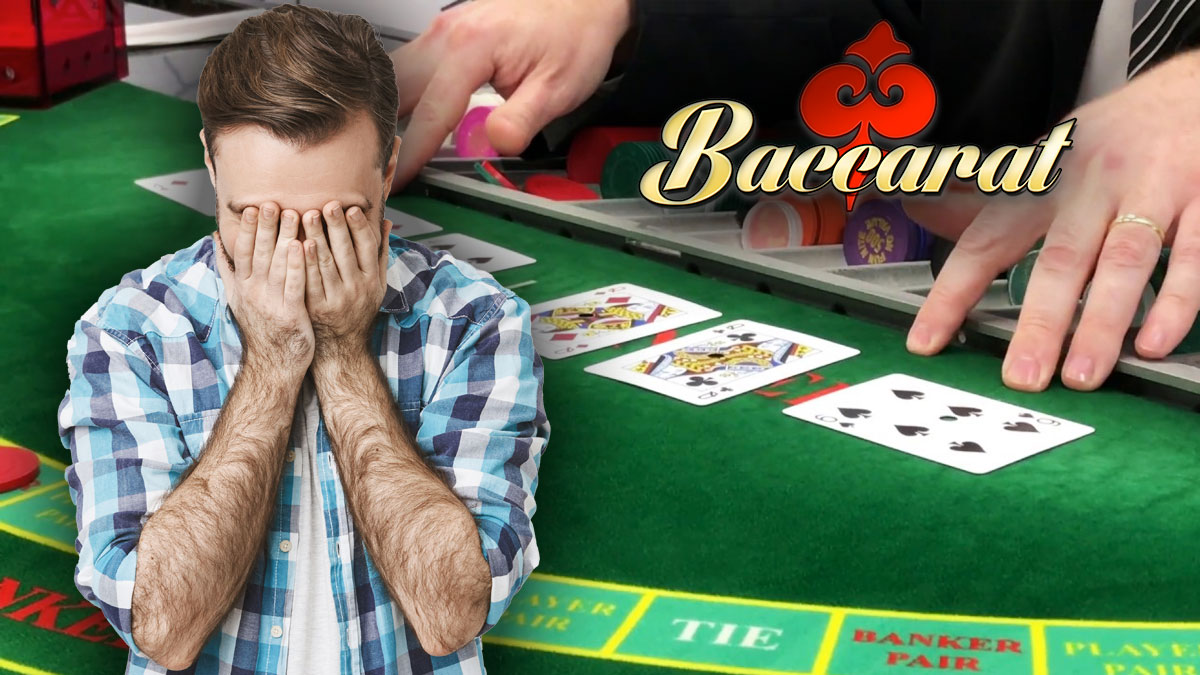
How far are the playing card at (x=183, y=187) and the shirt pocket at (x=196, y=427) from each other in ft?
6.96

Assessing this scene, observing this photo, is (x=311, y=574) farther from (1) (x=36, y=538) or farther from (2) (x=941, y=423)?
(2) (x=941, y=423)

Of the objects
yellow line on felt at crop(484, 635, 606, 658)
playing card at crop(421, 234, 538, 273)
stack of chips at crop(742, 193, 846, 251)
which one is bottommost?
playing card at crop(421, 234, 538, 273)

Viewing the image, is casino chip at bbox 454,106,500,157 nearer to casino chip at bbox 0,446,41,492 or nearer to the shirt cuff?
casino chip at bbox 0,446,41,492

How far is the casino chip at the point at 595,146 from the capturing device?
3.65m

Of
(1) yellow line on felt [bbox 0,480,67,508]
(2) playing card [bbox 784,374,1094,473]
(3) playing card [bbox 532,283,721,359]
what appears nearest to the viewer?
(1) yellow line on felt [bbox 0,480,67,508]

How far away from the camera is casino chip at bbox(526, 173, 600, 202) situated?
3.64m

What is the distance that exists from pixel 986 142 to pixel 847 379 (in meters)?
1.09

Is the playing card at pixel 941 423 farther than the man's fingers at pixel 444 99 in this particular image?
No

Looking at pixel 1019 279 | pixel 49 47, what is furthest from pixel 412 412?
pixel 49 47

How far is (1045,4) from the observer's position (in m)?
2.95

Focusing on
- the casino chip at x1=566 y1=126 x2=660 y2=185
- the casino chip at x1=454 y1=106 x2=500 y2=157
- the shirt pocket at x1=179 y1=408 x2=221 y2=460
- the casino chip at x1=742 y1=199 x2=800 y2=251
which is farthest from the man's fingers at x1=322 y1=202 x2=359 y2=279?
the casino chip at x1=454 y1=106 x2=500 y2=157

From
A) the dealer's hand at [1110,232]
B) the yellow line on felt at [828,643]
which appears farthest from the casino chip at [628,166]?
the yellow line on felt at [828,643]

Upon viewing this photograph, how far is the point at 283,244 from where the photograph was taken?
3.18ft

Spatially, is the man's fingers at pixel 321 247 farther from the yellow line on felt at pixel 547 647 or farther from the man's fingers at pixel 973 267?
the man's fingers at pixel 973 267
